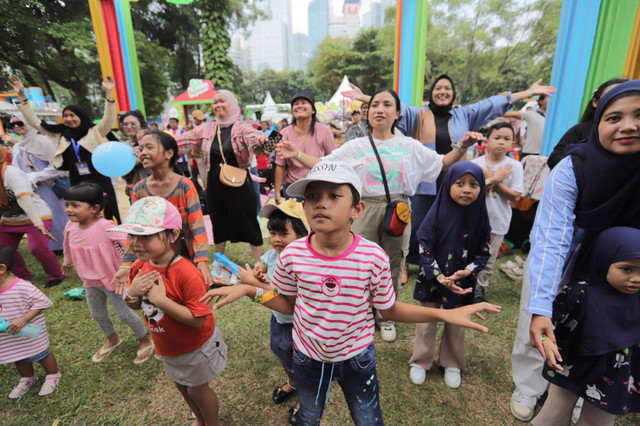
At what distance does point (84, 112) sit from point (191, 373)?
393 cm

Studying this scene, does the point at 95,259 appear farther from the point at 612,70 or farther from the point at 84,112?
the point at 612,70

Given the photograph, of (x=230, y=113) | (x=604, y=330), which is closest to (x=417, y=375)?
(x=604, y=330)

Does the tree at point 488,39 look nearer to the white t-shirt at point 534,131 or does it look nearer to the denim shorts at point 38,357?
the white t-shirt at point 534,131

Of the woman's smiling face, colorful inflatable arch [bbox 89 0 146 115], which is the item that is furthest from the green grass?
colorful inflatable arch [bbox 89 0 146 115]

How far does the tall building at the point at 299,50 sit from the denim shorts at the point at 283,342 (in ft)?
558

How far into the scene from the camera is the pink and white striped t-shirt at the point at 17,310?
2.20m

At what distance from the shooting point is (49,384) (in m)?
2.47

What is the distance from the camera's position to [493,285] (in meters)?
3.83

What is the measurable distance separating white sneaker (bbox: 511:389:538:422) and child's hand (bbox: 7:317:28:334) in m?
3.57

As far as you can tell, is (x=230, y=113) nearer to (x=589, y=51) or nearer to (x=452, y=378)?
(x=452, y=378)

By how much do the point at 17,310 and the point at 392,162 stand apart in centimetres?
303

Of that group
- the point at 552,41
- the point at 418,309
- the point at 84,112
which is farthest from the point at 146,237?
the point at 552,41

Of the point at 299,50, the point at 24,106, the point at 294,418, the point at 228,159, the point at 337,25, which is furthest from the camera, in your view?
the point at 299,50

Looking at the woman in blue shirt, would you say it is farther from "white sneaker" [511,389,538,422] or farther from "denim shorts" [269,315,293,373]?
"denim shorts" [269,315,293,373]
